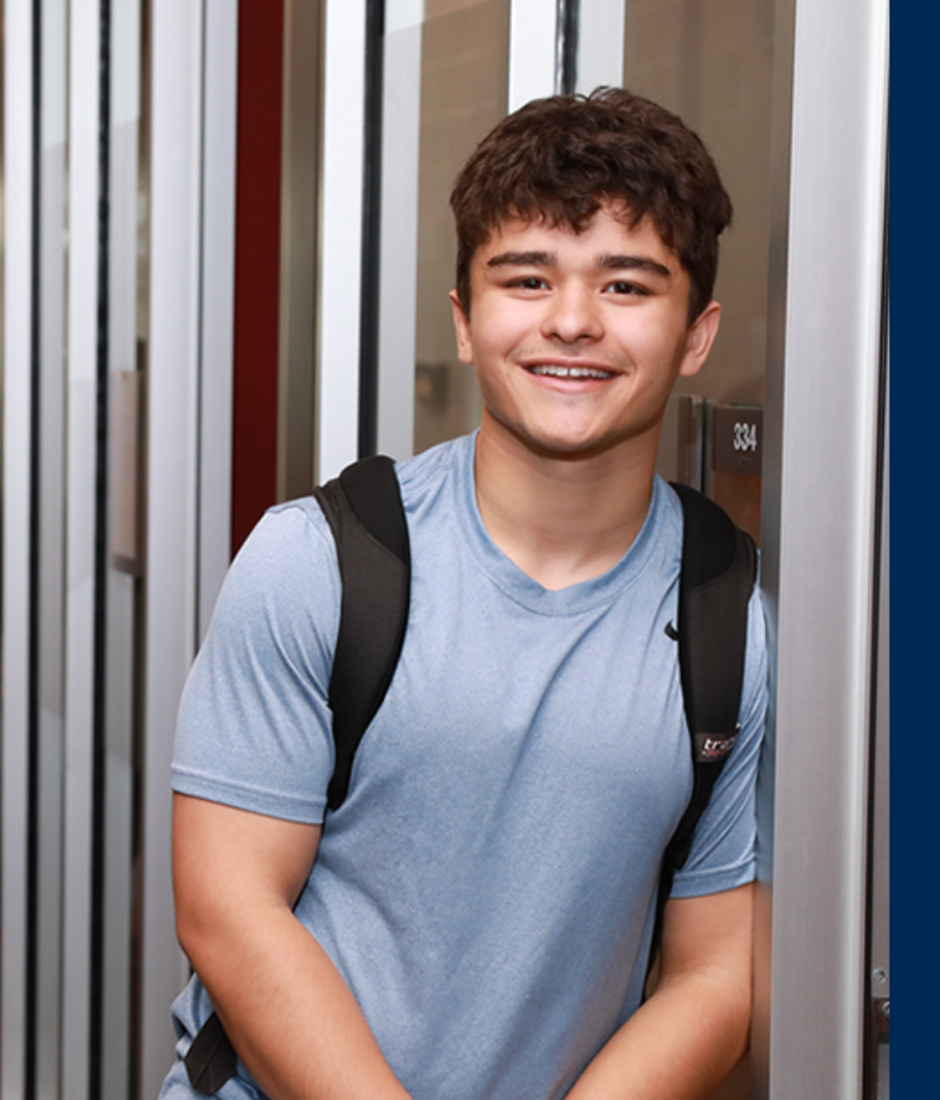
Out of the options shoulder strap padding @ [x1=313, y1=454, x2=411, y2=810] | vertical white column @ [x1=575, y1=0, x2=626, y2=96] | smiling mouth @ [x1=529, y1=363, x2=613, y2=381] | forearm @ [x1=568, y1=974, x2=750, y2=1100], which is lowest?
forearm @ [x1=568, y1=974, x2=750, y2=1100]

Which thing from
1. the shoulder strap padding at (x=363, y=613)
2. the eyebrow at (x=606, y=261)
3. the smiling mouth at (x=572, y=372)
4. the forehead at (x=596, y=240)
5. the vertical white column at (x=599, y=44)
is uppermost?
the vertical white column at (x=599, y=44)

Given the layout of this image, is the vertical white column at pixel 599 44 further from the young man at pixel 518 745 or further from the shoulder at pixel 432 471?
the shoulder at pixel 432 471

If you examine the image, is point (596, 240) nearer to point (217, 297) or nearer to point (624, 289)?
point (624, 289)

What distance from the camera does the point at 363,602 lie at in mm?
1188

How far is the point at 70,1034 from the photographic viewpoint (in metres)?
2.69

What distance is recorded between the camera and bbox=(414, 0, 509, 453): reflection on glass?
161 centimetres

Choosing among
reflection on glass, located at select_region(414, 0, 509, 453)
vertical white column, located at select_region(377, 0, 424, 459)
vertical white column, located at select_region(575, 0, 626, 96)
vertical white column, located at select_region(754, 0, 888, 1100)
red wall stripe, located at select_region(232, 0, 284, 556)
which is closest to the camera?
vertical white column, located at select_region(754, 0, 888, 1100)

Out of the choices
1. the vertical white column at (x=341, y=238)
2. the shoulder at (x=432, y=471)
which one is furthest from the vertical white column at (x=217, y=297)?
the shoulder at (x=432, y=471)

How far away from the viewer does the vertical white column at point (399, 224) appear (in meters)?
1.75

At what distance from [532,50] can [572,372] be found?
0.57 metres

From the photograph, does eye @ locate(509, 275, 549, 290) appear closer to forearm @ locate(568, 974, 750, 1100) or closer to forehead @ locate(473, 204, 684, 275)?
forehead @ locate(473, 204, 684, 275)

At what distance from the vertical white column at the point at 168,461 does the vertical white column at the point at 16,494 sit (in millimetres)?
746

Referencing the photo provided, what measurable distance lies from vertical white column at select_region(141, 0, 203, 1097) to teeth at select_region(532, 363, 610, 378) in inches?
47.5

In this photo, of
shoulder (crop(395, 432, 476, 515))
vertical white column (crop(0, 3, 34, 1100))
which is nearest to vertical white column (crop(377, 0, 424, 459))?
shoulder (crop(395, 432, 476, 515))
